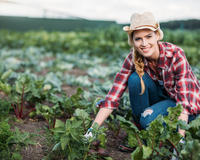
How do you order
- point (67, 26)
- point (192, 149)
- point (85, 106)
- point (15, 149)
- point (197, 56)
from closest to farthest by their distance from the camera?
point (192, 149), point (15, 149), point (85, 106), point (197, 56), point (67, 26)

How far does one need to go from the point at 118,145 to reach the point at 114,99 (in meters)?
0.39

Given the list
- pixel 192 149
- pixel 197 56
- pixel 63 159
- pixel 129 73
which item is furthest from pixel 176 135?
pixel 197 56

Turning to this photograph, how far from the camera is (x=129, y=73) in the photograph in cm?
240

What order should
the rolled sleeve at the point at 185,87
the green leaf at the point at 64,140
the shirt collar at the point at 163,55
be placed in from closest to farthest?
the green leaf at the point at 64,140 → the rolled sleeve at the point at 185,87 → the shirt collar at the point at 163,55

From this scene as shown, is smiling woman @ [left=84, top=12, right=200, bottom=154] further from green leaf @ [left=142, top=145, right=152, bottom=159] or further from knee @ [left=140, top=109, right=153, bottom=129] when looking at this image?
green leaf @ [left=142, top=145, right=152, bottom=159]

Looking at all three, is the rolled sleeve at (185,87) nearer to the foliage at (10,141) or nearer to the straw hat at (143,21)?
the straw hat at (143,21)

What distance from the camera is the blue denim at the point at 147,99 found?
2295 mm

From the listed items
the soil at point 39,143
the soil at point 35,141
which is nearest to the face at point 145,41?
the soil at point 39,143

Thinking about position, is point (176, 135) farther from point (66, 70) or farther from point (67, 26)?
point (67, 26)

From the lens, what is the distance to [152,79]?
2393 millimetres

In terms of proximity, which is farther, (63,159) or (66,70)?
(66,70)

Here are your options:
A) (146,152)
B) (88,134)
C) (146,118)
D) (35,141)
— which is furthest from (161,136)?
(35,141)

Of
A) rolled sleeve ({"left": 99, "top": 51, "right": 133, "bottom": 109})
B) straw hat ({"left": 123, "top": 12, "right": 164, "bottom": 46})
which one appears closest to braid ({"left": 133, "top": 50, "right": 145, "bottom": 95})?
rolled sleeve ({"left": 99, "top": 51, "right": 133, "bottom": 109})

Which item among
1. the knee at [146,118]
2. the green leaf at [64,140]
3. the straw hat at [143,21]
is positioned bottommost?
the knee at [146,118]
